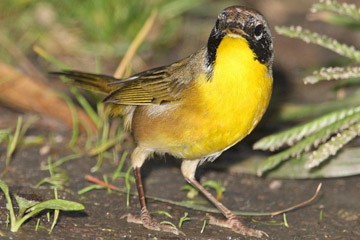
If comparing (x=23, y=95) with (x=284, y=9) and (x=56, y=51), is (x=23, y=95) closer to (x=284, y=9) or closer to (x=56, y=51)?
(x=56, y=51)

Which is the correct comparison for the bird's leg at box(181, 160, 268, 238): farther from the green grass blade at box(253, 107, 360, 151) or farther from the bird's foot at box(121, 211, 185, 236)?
the green grass blade at box(253, 107, 360, 151)

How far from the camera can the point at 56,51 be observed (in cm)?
740

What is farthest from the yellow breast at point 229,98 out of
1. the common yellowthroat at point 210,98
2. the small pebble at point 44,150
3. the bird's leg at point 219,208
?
the small pebble at point 44,150

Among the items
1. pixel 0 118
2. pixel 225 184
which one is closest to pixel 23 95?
pixel 0 118

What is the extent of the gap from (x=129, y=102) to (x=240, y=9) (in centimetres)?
127

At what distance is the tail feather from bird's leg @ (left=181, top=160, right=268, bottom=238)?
38.1 inches

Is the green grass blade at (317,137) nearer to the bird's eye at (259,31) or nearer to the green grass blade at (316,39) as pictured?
the green grass blade at (316,39)

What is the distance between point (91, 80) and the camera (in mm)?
5395

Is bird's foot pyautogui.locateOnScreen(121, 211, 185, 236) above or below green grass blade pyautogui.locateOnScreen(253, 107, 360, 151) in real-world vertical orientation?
below

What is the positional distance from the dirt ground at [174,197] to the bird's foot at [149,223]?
0.05m

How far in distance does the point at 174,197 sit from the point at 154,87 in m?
0.86

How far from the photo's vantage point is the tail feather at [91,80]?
210 inches

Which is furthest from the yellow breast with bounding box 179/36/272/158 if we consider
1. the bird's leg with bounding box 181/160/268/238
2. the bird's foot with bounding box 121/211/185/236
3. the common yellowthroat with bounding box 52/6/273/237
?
the bird's foot with bounding box 121/211/185/236

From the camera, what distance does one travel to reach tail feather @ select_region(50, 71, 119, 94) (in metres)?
5.33
